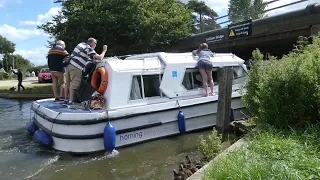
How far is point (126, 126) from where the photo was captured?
733 cm

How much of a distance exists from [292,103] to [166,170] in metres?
2.44

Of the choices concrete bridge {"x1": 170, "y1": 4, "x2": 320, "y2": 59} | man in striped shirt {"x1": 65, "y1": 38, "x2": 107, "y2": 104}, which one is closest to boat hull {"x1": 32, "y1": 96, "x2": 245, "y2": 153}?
man in striped shirt {"x1": 65, "y1": 38, "x2": 107, "y2": 104}

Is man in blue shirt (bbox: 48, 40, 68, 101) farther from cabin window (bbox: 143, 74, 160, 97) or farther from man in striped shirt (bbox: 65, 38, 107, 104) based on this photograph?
cabin window (bbox: 143, 74, 160, 97)

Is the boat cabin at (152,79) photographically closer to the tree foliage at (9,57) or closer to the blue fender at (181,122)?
the blue fender at (181,122)

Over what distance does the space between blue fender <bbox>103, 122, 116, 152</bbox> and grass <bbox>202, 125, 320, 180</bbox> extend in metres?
3.09

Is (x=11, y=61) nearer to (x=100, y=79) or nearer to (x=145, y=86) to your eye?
(x=100, y=79)

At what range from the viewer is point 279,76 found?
5395 millimetres

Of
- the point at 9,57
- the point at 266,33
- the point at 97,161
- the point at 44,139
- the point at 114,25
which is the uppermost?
the point at 9,57

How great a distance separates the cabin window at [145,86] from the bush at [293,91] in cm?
315

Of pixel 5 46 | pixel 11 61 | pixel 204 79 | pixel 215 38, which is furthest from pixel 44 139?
pixel 5 46

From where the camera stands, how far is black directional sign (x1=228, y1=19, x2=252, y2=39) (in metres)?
16.4

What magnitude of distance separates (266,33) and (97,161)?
11.6 metres

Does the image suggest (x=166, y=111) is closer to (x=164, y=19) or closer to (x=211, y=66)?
(x=211, y=66)

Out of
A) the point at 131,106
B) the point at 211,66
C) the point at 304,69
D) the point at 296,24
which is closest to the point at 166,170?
the point at 131,106
